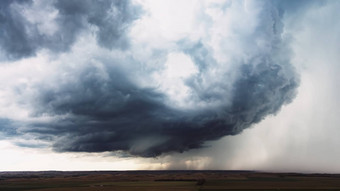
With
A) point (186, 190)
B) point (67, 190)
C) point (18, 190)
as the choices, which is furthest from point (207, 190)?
point (18, 190)

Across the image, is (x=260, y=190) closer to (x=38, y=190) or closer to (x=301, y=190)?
(x=301, y=190)

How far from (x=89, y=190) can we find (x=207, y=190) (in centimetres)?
5624

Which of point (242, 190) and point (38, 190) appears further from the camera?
point (38, 190)

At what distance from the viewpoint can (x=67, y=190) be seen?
15212 cm

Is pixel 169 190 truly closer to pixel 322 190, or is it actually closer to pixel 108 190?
pixel 108 190

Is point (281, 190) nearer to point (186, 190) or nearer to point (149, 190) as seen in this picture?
point (186, 190)

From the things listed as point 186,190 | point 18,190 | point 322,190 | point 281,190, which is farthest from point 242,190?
point 18,190

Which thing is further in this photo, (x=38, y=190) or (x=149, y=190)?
(x=38, y=190)

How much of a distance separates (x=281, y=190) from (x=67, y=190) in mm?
100217

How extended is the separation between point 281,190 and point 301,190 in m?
9.01

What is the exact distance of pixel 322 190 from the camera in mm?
137625

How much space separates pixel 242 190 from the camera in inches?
5576

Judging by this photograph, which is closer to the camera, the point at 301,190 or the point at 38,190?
the point at 301,190

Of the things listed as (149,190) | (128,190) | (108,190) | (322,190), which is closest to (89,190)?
(108,190)
